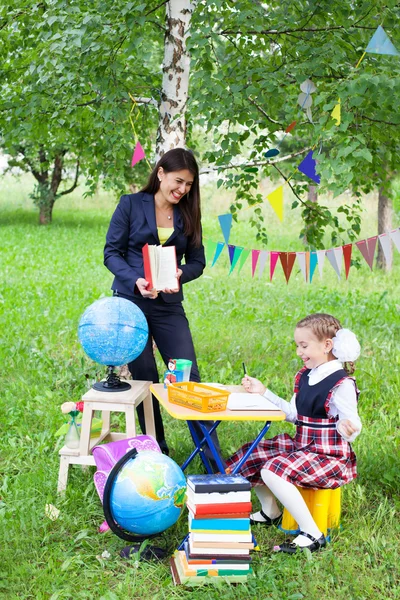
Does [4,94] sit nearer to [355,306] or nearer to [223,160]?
[223,160]

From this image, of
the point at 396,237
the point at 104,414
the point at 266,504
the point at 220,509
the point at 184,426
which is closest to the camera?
the point at 220,509

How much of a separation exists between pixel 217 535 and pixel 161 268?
62.9 inches

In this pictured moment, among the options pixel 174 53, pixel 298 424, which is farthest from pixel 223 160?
pixel 298 424

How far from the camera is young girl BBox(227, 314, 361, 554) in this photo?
3.57 metres

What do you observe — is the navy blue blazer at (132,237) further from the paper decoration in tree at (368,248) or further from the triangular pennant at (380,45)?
Answer: the triangular pennant at (380,45)

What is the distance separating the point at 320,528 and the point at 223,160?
3.46 m

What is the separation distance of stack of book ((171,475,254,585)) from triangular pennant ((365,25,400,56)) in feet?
9.61

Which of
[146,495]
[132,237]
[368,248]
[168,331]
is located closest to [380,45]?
[368,248]

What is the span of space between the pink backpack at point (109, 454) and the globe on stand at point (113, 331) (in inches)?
18.9

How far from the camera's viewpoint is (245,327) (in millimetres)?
8281

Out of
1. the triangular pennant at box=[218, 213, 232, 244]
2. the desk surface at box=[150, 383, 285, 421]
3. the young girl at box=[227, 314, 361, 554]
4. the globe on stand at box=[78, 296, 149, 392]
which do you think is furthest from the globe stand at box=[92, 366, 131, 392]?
the triangular pennant at box=[218, 213, 232, 244]

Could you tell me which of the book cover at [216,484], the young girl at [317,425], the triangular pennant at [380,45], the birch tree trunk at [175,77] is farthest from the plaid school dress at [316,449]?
the birch tree trunk at [175,77]

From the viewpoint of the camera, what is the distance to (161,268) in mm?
4129

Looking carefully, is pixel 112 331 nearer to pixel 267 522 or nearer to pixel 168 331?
pixel 168 331
